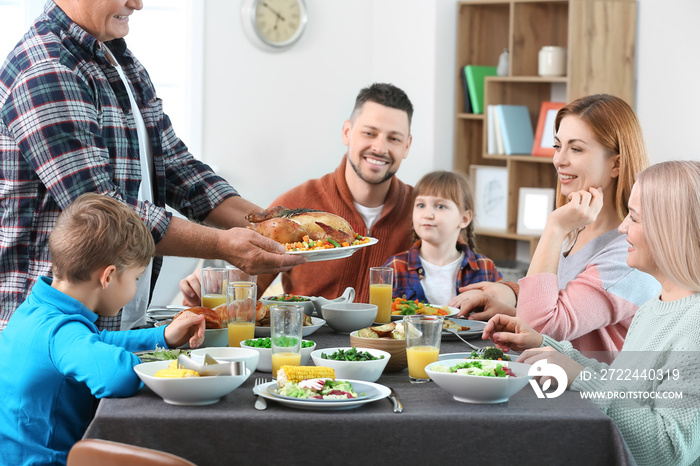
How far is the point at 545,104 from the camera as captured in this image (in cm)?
490

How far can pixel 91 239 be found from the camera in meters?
1.62

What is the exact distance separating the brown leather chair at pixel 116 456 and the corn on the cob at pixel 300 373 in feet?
0.95

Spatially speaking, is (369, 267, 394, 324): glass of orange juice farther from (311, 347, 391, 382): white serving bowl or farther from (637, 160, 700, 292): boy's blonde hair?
(637, 160, 700, 292): boy's blonde hair

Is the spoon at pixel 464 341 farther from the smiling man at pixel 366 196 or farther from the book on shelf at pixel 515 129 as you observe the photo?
the book on shelf at pixel 515 129

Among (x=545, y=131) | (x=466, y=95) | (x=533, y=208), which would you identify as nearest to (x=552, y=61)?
(x=545, y=131)

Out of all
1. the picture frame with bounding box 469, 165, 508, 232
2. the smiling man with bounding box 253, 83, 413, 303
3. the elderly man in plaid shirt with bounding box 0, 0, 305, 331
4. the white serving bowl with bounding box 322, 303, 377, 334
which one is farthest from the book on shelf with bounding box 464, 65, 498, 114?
the white serving bowl with bounding box 322, 303, 377, 334

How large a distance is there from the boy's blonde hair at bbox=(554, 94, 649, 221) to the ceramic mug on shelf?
262 cm

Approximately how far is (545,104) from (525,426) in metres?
3.88

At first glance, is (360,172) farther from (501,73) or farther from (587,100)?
(501,73)

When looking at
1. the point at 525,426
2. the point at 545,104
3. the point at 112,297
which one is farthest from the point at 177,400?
the point at 545,104

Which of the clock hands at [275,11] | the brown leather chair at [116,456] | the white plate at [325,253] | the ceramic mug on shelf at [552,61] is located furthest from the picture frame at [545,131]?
the brown leather chair at [116,456]

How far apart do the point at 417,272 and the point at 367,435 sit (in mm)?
1657

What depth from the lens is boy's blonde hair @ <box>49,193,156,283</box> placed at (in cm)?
162

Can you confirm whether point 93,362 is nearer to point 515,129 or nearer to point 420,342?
point 420,342
